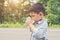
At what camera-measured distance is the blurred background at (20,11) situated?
14000 millimetres

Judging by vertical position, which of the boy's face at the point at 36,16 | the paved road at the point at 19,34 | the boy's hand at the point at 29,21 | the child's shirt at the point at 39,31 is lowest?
the paved road at the point at 19,34

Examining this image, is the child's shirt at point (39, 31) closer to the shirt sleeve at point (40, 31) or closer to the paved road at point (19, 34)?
the shirt sleeve at point (40, 31)

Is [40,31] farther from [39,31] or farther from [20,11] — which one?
[20,11]

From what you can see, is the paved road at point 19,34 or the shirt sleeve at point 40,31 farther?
the paved road at point 19,34

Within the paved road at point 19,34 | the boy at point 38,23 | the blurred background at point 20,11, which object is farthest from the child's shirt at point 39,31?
the blurred background at point 20,11

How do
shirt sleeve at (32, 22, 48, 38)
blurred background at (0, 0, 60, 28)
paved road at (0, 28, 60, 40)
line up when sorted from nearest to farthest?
1. shirt sleeve at (32, 22, 48, 38)
2. paved road at (0, 28, 60, 40)
3. blurred background at (0, 0, 60, 28)

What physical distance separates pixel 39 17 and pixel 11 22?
11197 millimetres

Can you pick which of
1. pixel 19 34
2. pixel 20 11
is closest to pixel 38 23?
pixel 19 34

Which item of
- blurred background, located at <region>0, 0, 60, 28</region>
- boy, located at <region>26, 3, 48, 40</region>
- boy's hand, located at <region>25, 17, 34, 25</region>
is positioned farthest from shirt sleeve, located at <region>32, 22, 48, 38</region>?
blurred background, located at <region>0, 0, 60, 28</region>

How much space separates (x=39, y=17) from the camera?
304 centimetres

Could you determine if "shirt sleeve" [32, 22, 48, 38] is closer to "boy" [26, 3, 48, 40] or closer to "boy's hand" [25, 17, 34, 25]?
"boy" [26, 3, 48, 40]

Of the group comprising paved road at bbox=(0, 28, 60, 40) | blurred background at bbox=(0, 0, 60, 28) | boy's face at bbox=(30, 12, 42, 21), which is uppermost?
boy's face at bbox=(30, 12, 42, 21)

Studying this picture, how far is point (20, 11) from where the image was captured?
14508 mm

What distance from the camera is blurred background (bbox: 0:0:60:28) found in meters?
14.0
